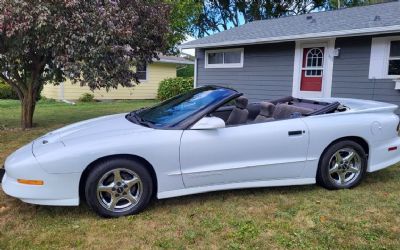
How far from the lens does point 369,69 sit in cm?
980

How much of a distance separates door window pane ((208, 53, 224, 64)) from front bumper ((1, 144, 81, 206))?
35.3 feet

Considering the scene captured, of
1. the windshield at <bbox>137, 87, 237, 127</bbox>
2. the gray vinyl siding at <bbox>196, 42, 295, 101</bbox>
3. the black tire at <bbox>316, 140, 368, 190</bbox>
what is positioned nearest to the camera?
the windshield at <bbox>137, 87, 237, 127</bbox>

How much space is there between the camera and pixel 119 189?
11.4 ft

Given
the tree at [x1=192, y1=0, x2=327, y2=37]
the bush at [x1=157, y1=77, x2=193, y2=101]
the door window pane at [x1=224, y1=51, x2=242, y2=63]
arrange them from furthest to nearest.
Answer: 1. the tree at [x1=192, y1=0, x2=327, y2=37]
2. the bush at [x1=157, y1=77, x2=193, y2=101]
3. the door window pane at [x1=224, y1=51, x2=242, y2=63]

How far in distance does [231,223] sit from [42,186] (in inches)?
69.0

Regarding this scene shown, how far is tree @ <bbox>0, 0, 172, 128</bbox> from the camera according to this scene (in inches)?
268

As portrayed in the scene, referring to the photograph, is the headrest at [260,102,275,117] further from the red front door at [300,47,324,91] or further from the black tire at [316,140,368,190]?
the red front door at [300,47,324,91]

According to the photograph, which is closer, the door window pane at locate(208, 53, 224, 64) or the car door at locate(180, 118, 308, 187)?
the car door at locate(180, 118, 308, 187)

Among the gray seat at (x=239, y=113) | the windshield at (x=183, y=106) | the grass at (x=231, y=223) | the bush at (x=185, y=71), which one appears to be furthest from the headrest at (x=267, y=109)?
the bush at (x=185, y=71)

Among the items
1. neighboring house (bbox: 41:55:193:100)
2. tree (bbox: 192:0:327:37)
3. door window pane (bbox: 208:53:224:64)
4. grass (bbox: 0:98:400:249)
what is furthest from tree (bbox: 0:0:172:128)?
tree (bbox: 192:0:327:37)

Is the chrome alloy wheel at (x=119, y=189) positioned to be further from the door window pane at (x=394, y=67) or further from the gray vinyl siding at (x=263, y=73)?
the gray vinyl siding at (x=263, y=73)

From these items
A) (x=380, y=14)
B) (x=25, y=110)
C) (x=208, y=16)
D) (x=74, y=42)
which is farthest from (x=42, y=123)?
(x=208, y=16)

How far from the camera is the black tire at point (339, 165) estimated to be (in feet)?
13.8

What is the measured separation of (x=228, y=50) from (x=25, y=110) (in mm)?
7229
